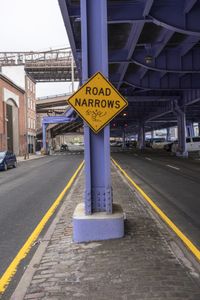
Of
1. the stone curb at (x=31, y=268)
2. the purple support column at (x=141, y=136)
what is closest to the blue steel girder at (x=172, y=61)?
the stone curb at (x=31, y=268)

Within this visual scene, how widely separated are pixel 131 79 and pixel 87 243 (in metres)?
29.9

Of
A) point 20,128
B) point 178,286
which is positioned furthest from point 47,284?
point 20,128

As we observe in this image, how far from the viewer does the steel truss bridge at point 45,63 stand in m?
104

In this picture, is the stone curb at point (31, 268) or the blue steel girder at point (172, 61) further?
the blue steel girder at point (172, 61)

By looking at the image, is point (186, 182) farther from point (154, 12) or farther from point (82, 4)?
point (82, 4)

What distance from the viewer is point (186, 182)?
19.9m

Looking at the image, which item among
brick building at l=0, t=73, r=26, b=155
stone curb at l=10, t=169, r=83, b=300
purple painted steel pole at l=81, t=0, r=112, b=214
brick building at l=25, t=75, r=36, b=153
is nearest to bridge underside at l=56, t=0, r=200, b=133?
purple painted steel pole at l=81, t=0, r=112, b=214

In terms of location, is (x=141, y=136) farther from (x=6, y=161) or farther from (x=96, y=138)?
(x=96, y=138)

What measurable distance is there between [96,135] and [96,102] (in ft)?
1.97

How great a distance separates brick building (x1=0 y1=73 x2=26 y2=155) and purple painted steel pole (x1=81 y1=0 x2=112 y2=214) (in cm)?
4958

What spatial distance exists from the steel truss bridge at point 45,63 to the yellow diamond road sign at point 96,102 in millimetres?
95122

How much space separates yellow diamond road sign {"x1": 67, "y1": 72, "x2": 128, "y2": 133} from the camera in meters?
8.32

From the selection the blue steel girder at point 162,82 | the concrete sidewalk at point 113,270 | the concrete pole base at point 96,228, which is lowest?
the concrete sidewalk at point 113,270

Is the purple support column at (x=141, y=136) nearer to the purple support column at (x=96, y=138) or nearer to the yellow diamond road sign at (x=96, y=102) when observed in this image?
the purple support column at (x=96, y=138)
